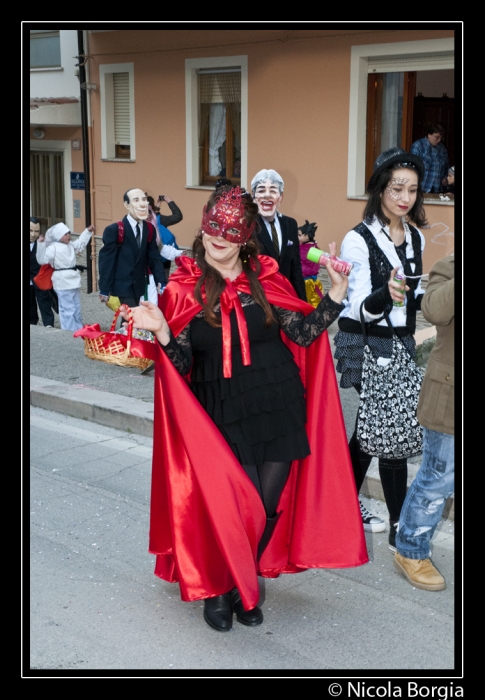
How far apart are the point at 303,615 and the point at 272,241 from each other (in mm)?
2617

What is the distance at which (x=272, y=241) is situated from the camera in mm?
5594

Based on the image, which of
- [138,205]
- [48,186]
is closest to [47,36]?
[48,186]

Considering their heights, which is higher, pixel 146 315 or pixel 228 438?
pixel 146 315

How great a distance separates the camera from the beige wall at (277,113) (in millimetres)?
11188

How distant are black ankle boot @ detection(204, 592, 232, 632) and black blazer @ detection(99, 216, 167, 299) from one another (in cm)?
456

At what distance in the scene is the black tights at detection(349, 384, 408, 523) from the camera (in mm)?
4312

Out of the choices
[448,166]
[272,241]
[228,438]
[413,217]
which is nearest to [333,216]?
[448,166]

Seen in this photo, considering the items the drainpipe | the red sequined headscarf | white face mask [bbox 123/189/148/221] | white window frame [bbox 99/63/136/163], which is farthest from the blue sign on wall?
the red sequined headscarf

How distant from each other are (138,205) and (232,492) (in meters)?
4.64

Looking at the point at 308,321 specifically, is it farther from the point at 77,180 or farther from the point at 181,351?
the point at 77,180

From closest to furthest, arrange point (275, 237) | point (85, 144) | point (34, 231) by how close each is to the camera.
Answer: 1. point (275, 237)
2. point (34, 231)
3. point (85, 144)

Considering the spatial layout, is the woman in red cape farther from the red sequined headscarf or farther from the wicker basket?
the wicker basket

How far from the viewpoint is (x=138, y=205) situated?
7668mm

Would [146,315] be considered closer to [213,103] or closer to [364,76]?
[364,76]
